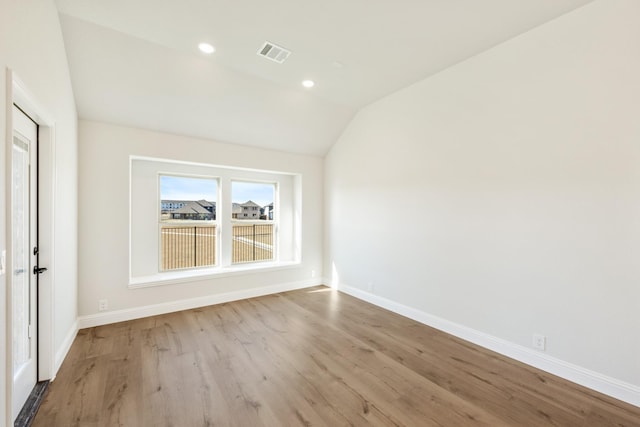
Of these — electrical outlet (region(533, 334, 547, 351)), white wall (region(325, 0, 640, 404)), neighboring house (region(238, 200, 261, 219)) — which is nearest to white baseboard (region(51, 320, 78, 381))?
neighboring house (region(238, 200, 261, 219))

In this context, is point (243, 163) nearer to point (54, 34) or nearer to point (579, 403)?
point (54, 34)

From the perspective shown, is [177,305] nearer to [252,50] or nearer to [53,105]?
[53,105]

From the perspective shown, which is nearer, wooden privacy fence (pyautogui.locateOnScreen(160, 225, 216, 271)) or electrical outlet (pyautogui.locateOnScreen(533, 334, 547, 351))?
electrical outlet (pyautogui.locateOnScreen(533, 334, 547, 351))

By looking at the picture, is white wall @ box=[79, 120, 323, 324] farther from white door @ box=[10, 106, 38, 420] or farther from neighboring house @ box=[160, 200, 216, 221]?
white door @ box=[10, 106, 38, 420]

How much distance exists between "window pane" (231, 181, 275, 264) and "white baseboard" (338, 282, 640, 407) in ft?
8.53

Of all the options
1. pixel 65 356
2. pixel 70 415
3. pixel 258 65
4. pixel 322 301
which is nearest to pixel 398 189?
pixel 322 301

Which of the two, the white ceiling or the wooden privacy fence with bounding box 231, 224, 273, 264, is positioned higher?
the white ceiling

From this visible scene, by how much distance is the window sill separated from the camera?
12.3ft

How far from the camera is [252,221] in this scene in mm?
4988

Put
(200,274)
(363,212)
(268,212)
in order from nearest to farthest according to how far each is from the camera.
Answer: (200,274) → (363,212) → (268,212)

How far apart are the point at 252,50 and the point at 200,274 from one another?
10.2ft

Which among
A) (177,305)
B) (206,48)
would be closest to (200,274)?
(177,305)

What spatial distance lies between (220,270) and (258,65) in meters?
3.07

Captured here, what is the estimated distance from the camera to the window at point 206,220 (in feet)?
13.1
